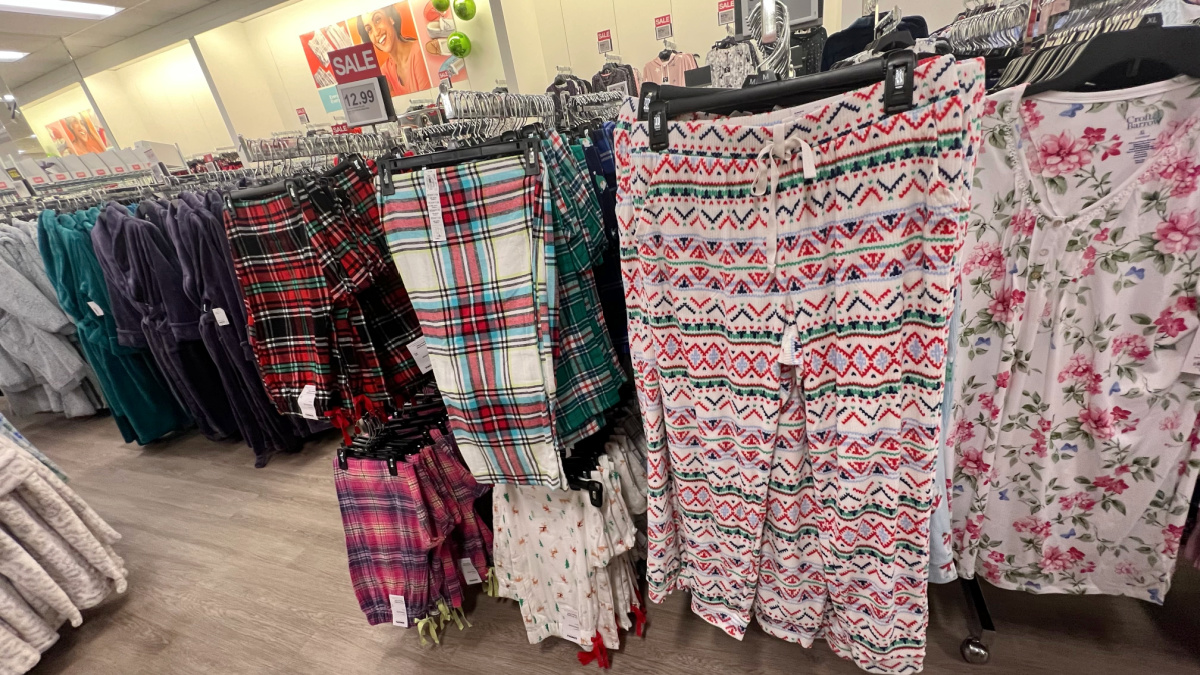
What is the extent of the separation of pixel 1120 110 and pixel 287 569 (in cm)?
268

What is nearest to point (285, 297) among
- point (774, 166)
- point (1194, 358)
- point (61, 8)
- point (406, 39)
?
point (774, 166)

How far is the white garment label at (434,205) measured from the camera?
98 cm

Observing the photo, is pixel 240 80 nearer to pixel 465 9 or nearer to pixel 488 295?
pixel 465 9

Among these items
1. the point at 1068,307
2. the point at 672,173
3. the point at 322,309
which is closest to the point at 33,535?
the point at 322,309

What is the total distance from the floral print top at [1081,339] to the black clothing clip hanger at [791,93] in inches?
12.9

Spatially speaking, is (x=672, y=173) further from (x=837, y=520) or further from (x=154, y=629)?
(x=154, y=629)

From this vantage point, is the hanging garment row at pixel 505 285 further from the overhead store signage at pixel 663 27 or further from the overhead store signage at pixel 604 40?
the overhead store signage at pixel 604 40

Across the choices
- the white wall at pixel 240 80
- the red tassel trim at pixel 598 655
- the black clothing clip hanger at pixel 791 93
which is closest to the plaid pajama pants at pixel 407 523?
the red tassel trim at pixel 598 655

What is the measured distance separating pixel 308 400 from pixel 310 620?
88cm

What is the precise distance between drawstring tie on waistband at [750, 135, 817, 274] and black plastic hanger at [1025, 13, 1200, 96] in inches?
17.3

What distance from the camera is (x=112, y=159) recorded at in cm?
289

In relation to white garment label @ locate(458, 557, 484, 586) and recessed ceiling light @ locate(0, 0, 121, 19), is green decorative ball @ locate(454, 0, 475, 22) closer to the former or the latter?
recessed ceiling light @ locate(0, 0, 121, 19)

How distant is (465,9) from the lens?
4.11m

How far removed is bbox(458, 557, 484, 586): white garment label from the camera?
1.54m
